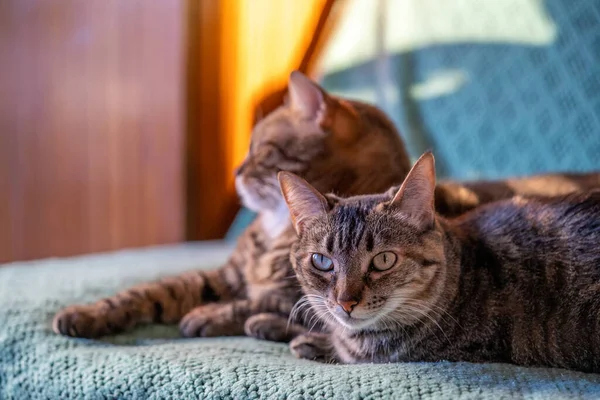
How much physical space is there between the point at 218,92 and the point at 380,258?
193cm

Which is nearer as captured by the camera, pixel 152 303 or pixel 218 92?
pixel 152 303

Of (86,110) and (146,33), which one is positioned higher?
(146,33)

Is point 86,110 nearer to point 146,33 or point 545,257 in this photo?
point 146,33

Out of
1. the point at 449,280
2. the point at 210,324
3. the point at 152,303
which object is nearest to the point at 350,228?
the point at 449,280

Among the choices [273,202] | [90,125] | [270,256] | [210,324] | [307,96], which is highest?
[307,96]

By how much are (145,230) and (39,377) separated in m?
1.76

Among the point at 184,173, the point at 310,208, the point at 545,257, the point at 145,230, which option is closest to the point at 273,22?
the point at 184,173

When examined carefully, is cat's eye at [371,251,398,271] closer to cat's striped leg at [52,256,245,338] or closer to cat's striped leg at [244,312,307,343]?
cat's striped leg at [244,312,307,343]

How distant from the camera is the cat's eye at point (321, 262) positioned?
102 cm

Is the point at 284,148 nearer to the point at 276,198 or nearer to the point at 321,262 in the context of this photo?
the point at 276,198

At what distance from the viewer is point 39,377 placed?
3.41 ft

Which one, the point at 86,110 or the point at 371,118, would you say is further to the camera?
the point at 86,110

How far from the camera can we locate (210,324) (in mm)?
1255

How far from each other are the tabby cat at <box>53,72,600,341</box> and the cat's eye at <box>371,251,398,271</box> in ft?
1.03
